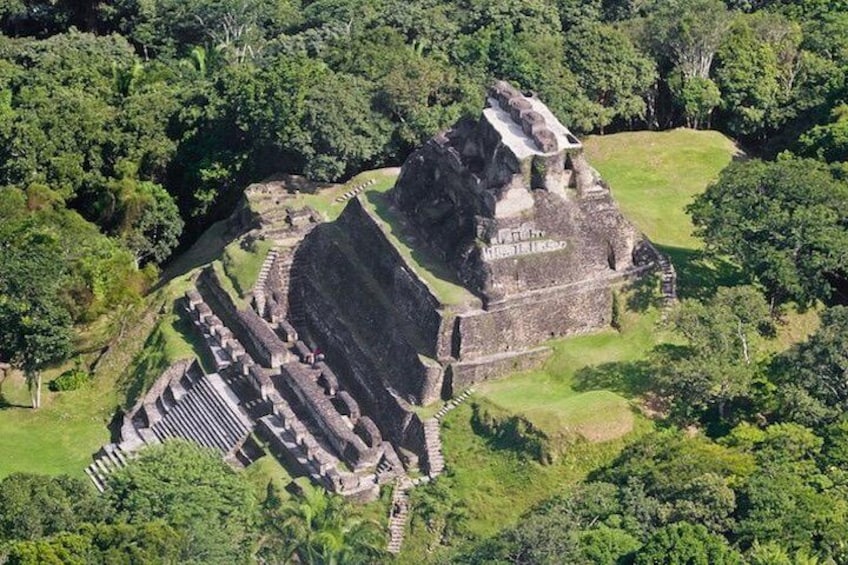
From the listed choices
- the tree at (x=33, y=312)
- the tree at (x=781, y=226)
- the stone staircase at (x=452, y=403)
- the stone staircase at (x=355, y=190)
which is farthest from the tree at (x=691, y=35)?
the tree at (x=33, y=312)

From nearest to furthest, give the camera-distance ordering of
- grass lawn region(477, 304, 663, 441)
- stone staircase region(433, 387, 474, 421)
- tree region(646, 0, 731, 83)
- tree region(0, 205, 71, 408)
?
grass lawn region(477, 304, 663, 441), stone staircase region(433, 387, 474, 421), tree region(0, 205, 71, 408), tree region(646, 0, 731, 83)

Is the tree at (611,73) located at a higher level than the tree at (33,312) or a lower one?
higher

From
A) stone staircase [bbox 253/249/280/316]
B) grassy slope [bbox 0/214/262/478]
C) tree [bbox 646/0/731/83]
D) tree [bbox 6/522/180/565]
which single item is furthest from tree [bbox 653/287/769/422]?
tree [bbox 646/0/731/83]

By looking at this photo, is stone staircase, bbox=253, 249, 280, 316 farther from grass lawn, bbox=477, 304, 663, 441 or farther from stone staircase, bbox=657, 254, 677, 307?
stone staircase, bbox=657, 254, 677, 307

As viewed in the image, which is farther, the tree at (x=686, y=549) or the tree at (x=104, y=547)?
the tree at (x=104, y=547)

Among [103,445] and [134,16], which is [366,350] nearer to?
[103,445]

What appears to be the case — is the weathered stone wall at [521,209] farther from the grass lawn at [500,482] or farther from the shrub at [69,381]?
the shrub at [69,381]
